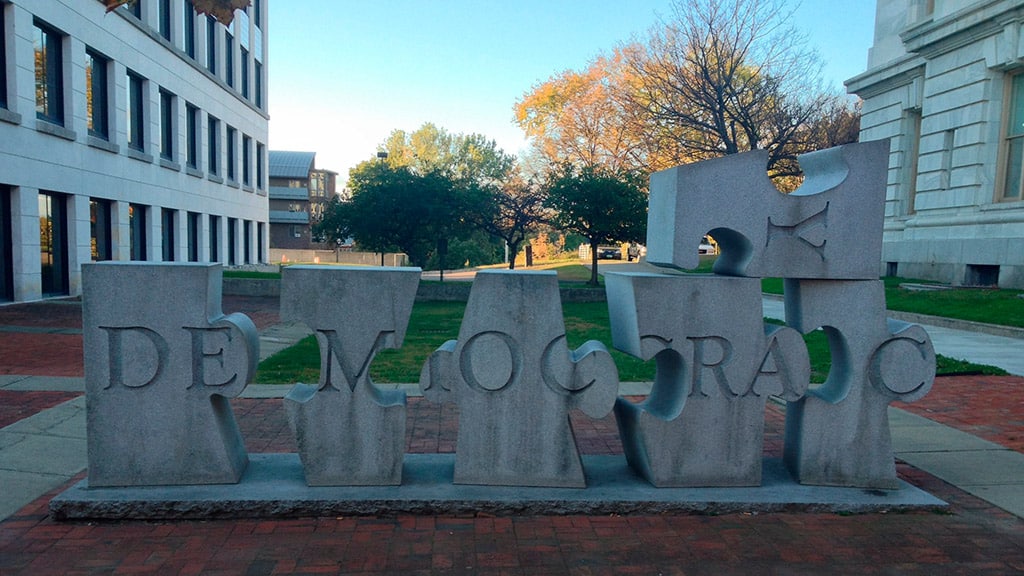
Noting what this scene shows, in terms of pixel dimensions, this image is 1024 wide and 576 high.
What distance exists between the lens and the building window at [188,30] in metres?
25.1

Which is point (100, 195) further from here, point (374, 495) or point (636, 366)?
point (374, 495)

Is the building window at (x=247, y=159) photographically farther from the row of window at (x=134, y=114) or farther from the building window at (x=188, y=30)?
the building window at (x=188, y=30)

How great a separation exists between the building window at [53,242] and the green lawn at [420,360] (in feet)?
30.0

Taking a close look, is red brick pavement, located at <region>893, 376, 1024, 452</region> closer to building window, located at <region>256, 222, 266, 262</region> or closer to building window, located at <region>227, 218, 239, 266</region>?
building window, located at <region>227, 218, 239, 266</region>

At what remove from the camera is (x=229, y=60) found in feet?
100

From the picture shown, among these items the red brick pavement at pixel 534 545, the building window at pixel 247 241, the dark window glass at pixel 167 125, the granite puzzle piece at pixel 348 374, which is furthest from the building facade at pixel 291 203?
the red brick pavement at pixel 534 545

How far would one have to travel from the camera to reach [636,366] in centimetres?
1023

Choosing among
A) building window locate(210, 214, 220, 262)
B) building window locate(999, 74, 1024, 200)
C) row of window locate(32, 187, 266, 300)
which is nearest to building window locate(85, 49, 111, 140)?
row of window locate(32, 187, 266, 300)

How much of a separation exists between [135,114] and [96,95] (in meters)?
2.57

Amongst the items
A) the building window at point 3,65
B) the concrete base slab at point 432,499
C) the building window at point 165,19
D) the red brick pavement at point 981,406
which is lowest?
the concrete base slab at point 432,499

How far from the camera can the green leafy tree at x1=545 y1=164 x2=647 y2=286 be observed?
2670 cm

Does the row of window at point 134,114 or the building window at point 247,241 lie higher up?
the row of window at point 134,114

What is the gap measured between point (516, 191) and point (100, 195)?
19.1 m

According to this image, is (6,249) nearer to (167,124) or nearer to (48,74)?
(48,74)
